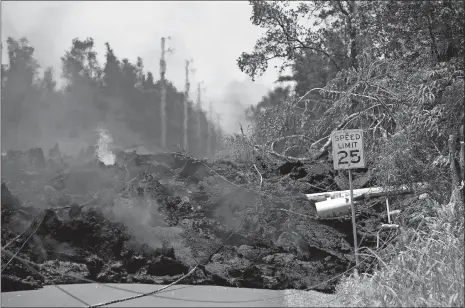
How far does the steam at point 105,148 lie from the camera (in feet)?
59.5

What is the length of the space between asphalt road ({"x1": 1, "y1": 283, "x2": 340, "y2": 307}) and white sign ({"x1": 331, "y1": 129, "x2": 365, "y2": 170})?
6.32ft

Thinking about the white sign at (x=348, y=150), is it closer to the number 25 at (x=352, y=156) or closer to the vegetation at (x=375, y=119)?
the number 25 at (x=352, y=156)

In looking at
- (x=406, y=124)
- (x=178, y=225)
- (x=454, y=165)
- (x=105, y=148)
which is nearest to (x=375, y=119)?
(x=406, y=124)

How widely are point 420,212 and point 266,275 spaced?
8.90ft

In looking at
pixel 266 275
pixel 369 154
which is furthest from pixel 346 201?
pixel 266 275

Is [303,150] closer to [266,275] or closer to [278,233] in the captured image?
[278,233]

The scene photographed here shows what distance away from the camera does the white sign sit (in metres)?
7.50

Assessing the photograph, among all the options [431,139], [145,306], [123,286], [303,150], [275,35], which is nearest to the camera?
[145,306]

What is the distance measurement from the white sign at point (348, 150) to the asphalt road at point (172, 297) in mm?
1926

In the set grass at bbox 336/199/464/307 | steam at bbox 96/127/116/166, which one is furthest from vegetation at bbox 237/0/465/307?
steam at bbox 96/127/116/166

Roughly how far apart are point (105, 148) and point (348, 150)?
Answer: 1424 centimetres

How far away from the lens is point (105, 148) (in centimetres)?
2009

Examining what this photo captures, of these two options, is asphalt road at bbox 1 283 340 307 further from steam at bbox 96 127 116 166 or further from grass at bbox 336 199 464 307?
steam at bbox 96 127 116 166

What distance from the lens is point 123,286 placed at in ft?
25.3
